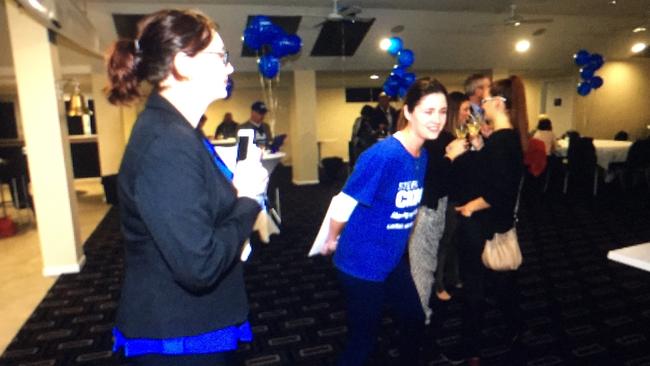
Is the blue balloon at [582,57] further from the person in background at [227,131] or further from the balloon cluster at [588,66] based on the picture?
the person in background at [227,131]

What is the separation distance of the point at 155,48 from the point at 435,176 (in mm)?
1828

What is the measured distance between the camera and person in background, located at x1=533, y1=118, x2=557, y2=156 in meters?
6.44

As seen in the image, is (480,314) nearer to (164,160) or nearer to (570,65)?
(164,160)

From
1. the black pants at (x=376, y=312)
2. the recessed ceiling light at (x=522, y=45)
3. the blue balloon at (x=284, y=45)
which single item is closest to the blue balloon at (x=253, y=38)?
the blue balloon at (x=284, y=45)

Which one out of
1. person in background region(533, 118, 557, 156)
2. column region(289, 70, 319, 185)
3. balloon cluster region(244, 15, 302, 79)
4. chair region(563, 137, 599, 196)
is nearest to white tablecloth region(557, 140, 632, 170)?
chair region(563, 137, 599, 196)

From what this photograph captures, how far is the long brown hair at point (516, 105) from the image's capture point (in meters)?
2.17

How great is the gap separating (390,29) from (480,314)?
5948 millimetres

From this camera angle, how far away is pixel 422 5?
21.2 feet

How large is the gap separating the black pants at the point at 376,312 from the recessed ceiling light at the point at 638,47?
10432mm

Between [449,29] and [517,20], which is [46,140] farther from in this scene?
[449,29]

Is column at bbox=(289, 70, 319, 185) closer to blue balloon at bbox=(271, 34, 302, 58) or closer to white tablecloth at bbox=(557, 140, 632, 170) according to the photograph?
blue balloon at bbox=(271, 34, 302, 58)

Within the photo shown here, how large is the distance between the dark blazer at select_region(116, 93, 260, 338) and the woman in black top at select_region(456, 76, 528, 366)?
4.91ft

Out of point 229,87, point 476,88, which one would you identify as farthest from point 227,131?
point 476,88

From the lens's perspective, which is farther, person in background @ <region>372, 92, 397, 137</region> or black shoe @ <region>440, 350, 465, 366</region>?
person in background @ <region>372, 92, 397, 137</region>
